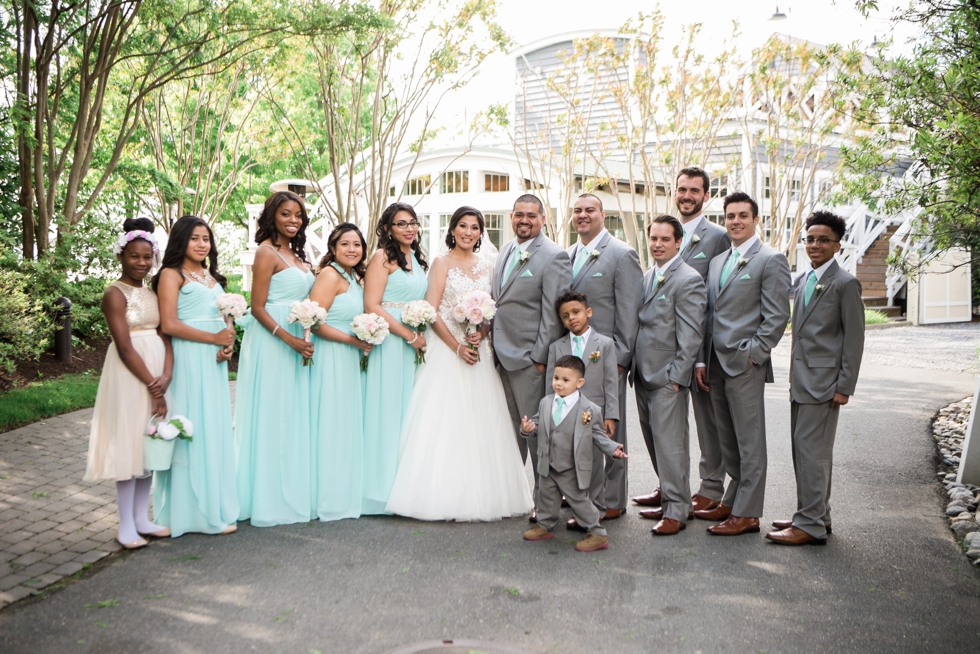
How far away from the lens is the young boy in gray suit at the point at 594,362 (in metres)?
5.61

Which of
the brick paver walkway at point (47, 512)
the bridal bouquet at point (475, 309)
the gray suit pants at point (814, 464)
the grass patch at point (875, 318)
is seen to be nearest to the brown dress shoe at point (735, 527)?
the gray suit pants at point (814, 464)

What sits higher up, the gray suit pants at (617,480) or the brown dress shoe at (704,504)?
the gray suit pants at (617,480)

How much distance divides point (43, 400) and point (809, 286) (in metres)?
9.03

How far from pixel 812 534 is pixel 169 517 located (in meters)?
4.41

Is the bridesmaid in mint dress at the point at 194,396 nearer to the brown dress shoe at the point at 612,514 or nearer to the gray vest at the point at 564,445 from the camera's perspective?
the gray vest at the point at 564,445

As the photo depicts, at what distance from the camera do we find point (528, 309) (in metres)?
6.03

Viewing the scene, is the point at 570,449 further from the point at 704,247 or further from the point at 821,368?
the point at 704,247

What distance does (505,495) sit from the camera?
19.6 ft

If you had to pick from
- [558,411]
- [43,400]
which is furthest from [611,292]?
[43,400]

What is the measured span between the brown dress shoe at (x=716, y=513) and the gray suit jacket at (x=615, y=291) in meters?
1.28

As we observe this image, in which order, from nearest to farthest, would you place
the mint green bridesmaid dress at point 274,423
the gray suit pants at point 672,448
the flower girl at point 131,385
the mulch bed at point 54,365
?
1. the flower girl at point 131,385
2. the gray suit pants at point 672,448
3. the mint green bridesmaid dress at point 274,423
4. the mulch bed at point 54,365

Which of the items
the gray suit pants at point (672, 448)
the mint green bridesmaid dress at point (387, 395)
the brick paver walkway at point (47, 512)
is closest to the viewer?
Answer: the brick paver walkway at point (47, 512)

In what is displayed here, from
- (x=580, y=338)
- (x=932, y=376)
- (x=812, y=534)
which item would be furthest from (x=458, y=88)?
(x=812, y=534)

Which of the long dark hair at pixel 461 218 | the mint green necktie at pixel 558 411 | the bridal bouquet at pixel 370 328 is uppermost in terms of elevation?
→ the long dark hair at pixel 461 218
